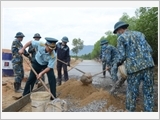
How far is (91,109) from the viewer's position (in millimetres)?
5449

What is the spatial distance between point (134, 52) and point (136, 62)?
0.21 metres

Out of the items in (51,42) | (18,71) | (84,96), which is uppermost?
(51,42)

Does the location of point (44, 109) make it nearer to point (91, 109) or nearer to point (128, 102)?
point (91, 109)

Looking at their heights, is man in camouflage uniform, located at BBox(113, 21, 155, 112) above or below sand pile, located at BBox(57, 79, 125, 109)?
above

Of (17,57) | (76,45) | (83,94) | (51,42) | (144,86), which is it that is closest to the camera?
(144,86)

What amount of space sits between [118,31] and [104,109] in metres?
1.77

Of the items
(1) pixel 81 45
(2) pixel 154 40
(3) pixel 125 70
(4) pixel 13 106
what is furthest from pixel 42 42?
(1) pixel 81 45

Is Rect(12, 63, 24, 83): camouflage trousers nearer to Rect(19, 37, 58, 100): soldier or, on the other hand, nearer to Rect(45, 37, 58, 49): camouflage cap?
Rect(19, 37, 58, 100): soldier

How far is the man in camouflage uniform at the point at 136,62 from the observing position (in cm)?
480

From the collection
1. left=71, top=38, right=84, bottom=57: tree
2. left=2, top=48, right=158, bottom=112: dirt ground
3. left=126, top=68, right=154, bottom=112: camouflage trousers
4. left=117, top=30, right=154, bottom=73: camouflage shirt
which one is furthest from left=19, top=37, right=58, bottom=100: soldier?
left=71, top=38, right=84, bottom=57: tree

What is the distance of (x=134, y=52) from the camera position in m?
4.83

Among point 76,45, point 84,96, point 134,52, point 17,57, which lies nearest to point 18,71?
point 17,57

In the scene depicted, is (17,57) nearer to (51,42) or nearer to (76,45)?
(51,42)

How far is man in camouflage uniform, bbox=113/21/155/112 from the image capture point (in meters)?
4.80
